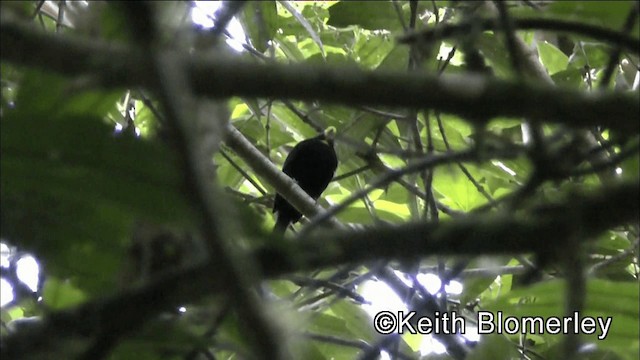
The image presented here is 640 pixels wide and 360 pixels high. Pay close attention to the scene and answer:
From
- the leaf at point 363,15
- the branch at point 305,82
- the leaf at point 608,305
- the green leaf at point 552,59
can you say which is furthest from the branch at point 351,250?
the green leaf at point 552,59

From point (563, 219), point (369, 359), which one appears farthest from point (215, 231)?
point (369, 359)

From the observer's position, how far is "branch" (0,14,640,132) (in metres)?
0.50

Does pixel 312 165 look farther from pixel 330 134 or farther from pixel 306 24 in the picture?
pixel 330 134

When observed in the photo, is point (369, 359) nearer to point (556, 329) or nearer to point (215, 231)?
point (215, 231)

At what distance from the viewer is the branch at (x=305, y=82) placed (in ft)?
1.64

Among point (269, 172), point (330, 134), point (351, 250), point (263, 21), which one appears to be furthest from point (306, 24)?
point (351, 250)

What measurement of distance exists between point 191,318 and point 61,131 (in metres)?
0.21

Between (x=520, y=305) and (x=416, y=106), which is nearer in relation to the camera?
(x=416, y=106)

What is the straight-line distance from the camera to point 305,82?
51 centimetres

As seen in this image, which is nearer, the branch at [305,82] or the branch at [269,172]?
the branch at [305,82]

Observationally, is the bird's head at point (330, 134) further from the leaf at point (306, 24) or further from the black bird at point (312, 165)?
the black bird at point (312, 165)

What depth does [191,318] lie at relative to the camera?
715 millimetres

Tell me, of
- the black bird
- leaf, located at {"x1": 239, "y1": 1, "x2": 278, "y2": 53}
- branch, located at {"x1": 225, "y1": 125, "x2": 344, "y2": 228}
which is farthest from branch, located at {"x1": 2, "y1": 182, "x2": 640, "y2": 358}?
the black bird

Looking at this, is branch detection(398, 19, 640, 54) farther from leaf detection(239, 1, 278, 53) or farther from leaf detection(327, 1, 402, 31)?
leaf detection(239, 1, 278, 53)
